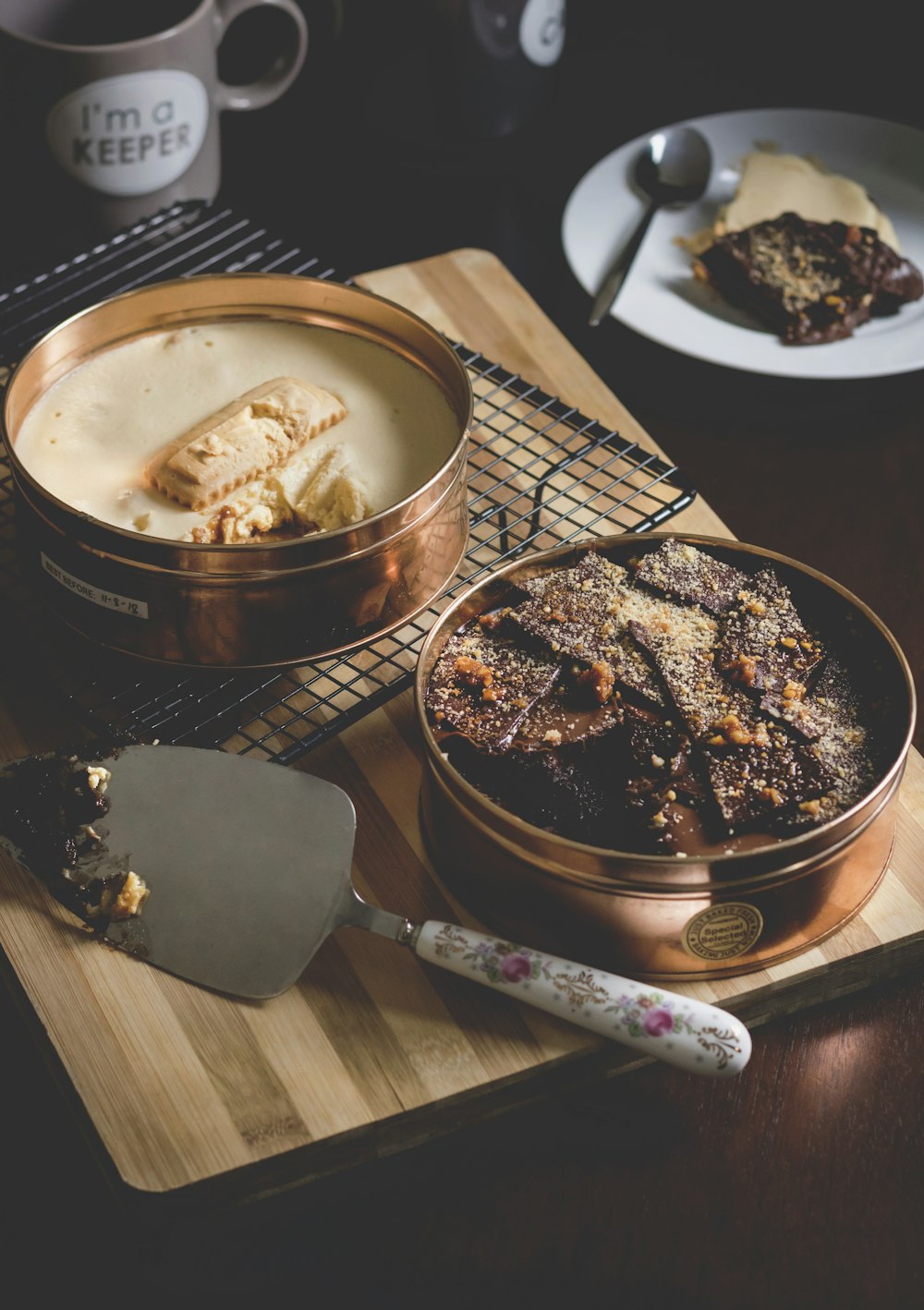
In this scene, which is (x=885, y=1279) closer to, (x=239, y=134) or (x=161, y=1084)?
(x=161, y=1084)

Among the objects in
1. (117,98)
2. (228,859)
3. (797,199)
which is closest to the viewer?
(228,859)

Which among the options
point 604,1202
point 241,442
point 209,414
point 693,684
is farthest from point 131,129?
point 604,1202

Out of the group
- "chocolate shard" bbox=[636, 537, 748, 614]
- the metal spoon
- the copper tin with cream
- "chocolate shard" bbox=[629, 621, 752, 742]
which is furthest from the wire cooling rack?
the metal spoon

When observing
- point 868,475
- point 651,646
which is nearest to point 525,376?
point 868,475

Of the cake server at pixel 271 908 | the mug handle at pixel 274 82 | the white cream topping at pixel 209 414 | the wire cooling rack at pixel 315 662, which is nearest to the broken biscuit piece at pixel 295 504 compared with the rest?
the white cream topping at pixel 209 414

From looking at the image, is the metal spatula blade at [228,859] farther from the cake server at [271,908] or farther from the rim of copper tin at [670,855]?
the rim of copper tin at [670,855]

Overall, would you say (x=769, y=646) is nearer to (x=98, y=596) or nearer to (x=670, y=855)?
(x=670, y=855)

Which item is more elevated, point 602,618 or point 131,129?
point 131,129
